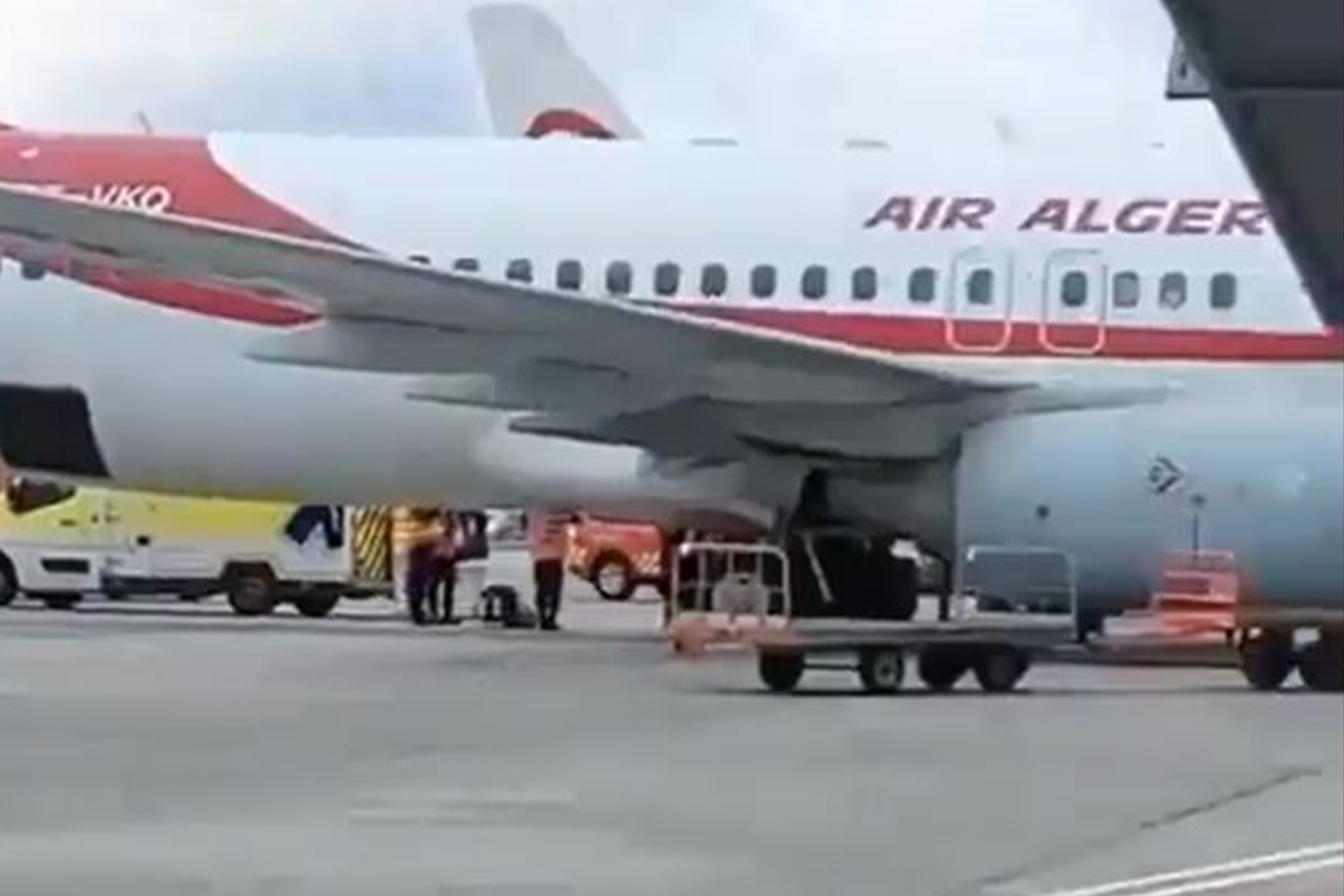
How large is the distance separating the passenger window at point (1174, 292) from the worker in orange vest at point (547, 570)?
27.6 ft

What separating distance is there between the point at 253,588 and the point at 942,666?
16.8 meters

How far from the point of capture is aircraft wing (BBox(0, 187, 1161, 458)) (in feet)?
69.6

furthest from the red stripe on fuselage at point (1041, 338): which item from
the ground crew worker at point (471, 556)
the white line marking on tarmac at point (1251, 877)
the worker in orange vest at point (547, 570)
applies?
the white line marking on tarmac at point (1251, 877)

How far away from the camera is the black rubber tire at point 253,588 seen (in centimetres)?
3605

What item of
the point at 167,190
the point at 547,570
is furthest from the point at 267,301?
the point at 547,570

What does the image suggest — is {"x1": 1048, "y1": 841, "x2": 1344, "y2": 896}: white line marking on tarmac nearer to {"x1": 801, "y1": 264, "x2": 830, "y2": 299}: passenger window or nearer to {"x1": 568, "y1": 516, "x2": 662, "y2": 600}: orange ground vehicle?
{"x1": 801, "y1": 264, "x2": 830, "y2": 299}: passenger window

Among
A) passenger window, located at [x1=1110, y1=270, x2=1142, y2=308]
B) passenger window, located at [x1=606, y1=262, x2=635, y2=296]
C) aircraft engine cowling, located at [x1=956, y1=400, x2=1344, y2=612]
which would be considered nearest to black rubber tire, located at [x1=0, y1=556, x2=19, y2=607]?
passenger window, located at [x1=606, y1=262, x2=635, y2=296]

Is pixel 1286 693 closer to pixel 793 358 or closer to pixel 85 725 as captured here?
pixel 793 358

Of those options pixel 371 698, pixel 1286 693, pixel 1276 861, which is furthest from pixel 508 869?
pixel 1286 693

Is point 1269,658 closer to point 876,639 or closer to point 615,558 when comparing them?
point 876,639

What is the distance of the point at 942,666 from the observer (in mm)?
20391

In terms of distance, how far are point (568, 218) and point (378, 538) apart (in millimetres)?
12933

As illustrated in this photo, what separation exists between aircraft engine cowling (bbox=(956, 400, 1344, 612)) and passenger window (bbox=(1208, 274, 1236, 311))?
2.59m

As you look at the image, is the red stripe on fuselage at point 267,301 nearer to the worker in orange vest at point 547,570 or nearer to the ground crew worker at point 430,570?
the worker in orange vest at point 547,570
